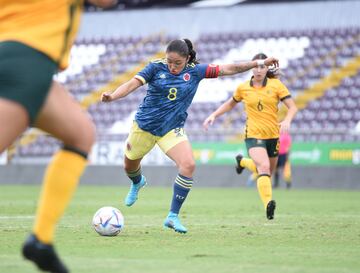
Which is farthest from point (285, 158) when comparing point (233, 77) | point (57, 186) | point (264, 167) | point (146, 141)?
point (57, 186)

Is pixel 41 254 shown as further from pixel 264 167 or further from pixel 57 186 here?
pixel 264 167

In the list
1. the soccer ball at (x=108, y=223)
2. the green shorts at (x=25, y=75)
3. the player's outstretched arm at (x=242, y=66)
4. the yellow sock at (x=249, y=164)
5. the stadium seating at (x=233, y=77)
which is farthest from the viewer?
the stadium seating at (x=233, y=77)

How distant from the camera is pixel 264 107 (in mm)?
13992

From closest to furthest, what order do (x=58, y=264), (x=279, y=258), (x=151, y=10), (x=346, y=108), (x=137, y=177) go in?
(x=58, y=264)
(x=279, y=258)
(x=137, y=177)
(x=346, y=108)
(x=151, y=10)

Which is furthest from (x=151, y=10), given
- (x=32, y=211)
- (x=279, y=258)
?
(x=279, y=258)

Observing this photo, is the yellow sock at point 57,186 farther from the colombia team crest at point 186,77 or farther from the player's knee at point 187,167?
the colombia team crest at point 186,77

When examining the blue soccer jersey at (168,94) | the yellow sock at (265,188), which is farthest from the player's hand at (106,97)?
the yellow sock at (265,188)

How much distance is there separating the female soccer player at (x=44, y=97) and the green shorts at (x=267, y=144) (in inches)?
309

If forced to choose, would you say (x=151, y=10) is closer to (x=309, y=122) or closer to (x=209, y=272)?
(x=309, y=122)

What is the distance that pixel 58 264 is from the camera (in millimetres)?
5734

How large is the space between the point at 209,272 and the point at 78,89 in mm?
27159

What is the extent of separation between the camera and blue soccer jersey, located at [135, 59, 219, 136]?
37.0 ft

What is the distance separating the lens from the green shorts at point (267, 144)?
13750mm

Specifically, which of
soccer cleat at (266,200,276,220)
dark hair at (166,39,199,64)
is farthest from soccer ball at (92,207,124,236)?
soccer cleat at (266,200,276,220)
